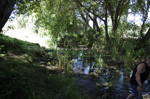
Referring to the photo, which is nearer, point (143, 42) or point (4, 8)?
point (4, 8)

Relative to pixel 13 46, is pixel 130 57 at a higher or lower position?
lower

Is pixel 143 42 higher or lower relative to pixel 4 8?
lower

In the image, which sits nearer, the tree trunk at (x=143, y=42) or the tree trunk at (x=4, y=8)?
the tree trunk at (x=4, y=8)

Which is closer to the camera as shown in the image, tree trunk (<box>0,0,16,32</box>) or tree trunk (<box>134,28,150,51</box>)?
tree trunk (<box>0,0,16,32</box>)

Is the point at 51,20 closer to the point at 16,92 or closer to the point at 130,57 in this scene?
the point at 130,57

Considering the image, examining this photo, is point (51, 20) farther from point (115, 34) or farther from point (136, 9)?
point (136, 9)

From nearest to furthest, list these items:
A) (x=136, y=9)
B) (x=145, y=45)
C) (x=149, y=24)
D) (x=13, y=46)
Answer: (x=13, y=46)
(x=145, y=45)
(x=149, y=24)
(x=136, y=9)

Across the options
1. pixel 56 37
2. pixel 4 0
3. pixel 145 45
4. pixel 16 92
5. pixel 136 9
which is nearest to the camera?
pixel 4 0

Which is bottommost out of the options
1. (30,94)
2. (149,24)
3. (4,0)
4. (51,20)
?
(30,94)

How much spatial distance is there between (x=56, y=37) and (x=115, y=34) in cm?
737

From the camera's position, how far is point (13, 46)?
7.83 meters

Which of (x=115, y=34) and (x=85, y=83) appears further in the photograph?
(x=115, y=34)

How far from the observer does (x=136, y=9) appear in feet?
43.1

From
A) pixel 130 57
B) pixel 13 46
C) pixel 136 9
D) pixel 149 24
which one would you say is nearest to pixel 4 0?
pixel 13 46
